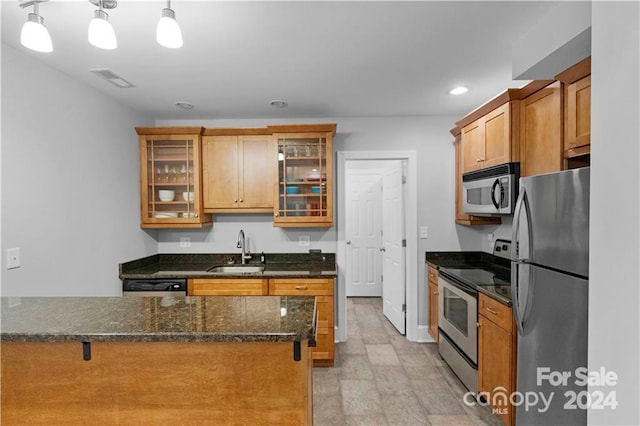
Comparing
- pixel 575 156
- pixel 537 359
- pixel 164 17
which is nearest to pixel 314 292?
pixel 537 359

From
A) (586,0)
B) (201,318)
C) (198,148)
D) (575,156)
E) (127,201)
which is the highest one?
(586,0)

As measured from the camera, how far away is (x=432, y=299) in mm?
3531

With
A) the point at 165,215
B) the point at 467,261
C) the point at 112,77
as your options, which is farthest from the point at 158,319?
the point at 467,261

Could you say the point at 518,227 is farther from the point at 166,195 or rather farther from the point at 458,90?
the point at 166,195

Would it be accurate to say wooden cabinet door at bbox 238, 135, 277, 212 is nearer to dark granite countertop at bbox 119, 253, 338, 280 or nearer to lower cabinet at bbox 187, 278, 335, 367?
dark granite countertop at bbox 119, 253, 338, 280

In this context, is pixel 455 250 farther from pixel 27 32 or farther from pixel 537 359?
pixel 27 32

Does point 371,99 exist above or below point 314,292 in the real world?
above

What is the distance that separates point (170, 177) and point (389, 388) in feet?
9.33

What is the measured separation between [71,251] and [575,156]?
135 inches

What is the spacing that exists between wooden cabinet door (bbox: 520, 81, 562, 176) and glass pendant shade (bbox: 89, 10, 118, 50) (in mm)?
2356

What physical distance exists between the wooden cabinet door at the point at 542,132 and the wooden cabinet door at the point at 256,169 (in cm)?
224

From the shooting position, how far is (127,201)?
3291 mm

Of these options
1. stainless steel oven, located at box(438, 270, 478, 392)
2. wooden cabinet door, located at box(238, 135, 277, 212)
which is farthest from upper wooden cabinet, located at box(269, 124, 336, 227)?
stainless steel oven, located at box(438, 270, 478, 392)

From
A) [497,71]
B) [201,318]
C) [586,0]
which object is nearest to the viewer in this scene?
[586,0]
